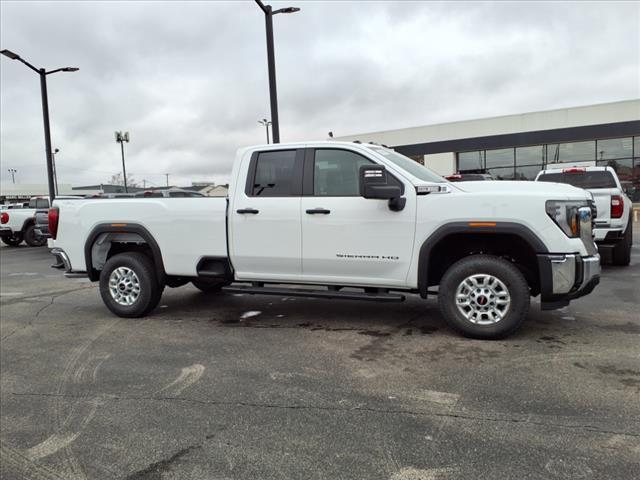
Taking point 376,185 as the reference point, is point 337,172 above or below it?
above

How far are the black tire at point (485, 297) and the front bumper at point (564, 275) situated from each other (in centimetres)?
19

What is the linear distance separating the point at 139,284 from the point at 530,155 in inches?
1062

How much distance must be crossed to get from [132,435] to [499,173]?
29058mm

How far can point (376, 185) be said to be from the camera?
4863mm

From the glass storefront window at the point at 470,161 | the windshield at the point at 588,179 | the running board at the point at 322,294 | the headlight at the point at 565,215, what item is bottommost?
the running board at the point at 322,294

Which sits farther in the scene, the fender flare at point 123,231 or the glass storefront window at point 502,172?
the glass storefront window at point 502,172

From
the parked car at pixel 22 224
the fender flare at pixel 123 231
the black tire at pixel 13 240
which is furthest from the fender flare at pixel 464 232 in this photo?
the black tire at pixel 13 240

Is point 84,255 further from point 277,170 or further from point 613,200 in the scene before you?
point 613,200

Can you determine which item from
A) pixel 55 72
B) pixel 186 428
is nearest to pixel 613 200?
pixel 186 428

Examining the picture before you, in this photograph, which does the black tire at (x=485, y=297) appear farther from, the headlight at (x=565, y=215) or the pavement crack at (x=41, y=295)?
the pavement crack at (x=41, y=295)

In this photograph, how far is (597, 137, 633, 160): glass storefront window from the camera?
26.7 m

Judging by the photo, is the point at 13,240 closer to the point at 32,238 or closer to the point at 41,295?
the point at 32,238

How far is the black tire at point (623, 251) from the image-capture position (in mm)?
9117

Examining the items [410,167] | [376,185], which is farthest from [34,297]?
[410,167]
